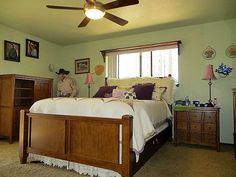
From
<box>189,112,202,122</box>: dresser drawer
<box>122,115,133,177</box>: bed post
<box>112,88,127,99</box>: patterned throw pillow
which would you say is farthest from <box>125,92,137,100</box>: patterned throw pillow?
<box>122,115,133,177</box>: bed post

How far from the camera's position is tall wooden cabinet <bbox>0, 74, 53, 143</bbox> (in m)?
3.77

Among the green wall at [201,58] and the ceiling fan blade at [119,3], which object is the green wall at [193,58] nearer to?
the green wall at [201,58]

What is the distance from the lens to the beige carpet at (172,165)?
2213 mm

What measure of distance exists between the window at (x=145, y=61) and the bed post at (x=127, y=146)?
8.70 ft

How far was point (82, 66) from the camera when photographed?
5.45 meters

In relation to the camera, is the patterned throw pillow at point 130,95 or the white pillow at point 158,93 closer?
the patterned throw pillow at point 130,95

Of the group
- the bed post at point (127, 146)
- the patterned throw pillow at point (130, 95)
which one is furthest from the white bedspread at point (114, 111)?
the patterned throw pillow at point (130, 95)

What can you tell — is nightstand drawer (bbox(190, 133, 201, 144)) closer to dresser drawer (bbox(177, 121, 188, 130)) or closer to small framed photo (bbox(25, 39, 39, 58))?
dresser drawer (bbox(177, 121, 188, 130))

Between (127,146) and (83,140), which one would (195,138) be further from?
(83,140)

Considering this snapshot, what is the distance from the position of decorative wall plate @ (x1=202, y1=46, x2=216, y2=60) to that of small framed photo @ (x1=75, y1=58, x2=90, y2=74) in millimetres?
3034

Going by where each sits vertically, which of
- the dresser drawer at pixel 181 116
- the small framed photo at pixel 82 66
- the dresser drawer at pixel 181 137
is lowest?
the dresser drawer at pixel 181 137

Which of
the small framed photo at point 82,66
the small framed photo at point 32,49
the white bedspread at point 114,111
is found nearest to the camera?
the white bedspread at point 114,111

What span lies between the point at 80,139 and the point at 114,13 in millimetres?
2451

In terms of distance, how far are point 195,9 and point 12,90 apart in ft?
12.6
